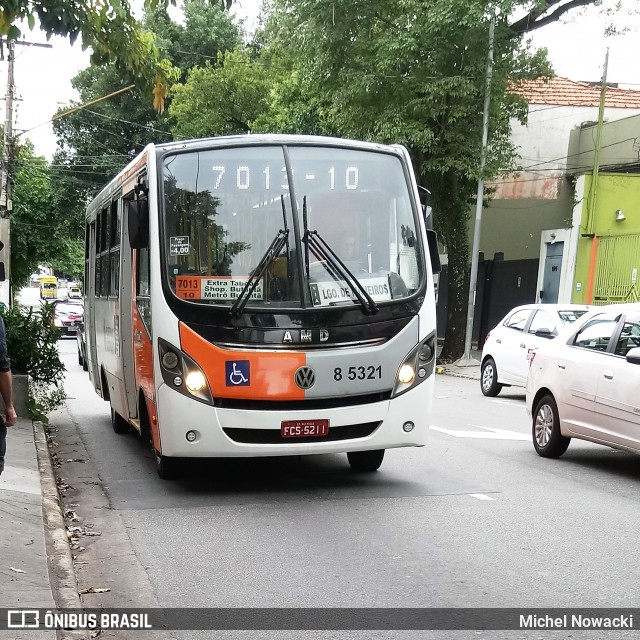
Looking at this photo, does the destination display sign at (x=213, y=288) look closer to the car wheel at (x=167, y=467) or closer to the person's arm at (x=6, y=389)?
the car wheel at (x=167, y=467)

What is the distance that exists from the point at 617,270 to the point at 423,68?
23.1 ft

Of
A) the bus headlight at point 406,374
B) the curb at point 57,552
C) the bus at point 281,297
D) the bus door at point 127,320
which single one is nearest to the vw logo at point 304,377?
the bus at point 281,297

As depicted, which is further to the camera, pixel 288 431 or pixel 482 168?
pixel 482 168

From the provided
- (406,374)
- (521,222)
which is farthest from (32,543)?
(521,222)

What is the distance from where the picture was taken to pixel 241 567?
6270mm

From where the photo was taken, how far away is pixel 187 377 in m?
8.12

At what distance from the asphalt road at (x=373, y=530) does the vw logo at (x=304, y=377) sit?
0.99m

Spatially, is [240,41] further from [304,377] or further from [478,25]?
[304,377]

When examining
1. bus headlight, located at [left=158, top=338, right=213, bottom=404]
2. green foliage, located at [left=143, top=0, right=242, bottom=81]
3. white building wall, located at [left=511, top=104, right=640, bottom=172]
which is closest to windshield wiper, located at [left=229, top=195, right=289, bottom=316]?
bus headlight, located at [left=158, top=338, right=213, bottom=404]

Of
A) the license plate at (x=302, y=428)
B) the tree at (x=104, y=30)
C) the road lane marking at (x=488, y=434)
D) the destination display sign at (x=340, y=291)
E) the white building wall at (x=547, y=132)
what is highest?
the white building wall at (x=547, y=132)

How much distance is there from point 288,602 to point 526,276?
83.6 feet

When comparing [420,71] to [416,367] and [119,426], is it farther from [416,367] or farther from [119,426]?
[416,367]

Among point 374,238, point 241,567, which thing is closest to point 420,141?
point 374,238

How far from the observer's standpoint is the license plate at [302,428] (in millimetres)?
8188
